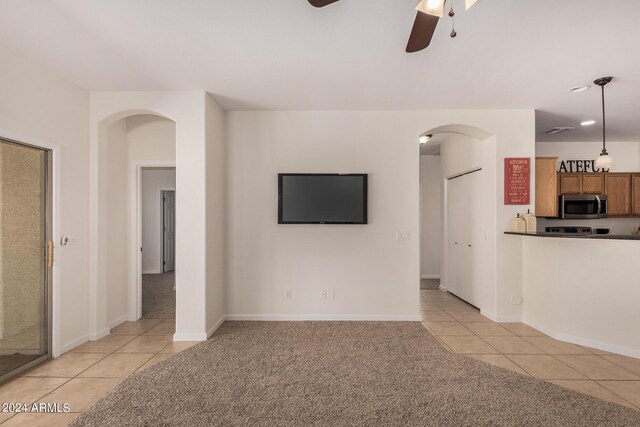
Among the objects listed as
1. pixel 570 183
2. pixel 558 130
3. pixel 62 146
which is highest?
pixel 558 130

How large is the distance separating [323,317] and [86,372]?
2.43 m

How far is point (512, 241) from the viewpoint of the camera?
3.83 meters

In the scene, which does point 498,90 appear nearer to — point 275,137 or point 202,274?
point 275,137

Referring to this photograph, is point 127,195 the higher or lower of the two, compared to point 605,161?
lower

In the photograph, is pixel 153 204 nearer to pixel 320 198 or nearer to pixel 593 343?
pixel 320 198

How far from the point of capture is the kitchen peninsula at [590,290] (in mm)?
2889

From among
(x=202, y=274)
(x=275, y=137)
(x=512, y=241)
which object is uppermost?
(x=275, y=137)

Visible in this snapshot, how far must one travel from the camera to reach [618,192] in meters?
5.20

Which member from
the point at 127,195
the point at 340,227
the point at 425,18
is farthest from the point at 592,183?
the point at 127,195

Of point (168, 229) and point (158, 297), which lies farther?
point (168, 229)

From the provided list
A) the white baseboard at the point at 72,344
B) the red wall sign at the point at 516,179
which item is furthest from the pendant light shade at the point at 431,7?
the white baseboard at the point at 72,344

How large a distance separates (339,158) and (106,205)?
284 centimetres

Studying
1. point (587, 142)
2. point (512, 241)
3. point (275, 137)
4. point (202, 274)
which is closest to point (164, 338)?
point (202, 274)

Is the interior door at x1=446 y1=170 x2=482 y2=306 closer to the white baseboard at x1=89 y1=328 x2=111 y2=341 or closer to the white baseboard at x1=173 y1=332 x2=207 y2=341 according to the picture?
the white baseboard at x1=173 y1=332 x2=207 y2=341
